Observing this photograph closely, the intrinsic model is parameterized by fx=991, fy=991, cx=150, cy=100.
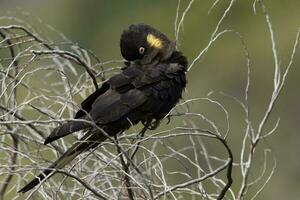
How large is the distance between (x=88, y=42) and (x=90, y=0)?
64.4 inches

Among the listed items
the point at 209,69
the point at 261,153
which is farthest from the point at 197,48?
the point at 261,153

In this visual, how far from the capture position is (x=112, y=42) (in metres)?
11.6

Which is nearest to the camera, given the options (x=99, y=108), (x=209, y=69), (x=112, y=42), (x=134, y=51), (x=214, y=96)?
(x=99, y=108)

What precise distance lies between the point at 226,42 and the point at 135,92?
732 centimetres

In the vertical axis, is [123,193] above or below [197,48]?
above

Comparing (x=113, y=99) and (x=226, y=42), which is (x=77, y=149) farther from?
(x=226, y=42)

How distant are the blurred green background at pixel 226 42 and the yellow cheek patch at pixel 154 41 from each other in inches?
176

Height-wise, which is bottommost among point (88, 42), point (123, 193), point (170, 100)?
point (88, 42)

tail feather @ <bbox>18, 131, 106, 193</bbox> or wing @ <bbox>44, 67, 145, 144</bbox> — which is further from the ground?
wing @ <bbox>44, 67, 145, 144</bbox>

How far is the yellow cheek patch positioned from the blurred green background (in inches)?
176

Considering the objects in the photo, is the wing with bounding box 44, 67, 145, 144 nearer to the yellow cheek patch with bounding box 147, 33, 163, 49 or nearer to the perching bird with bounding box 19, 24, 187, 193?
the perching bird with bounding box 19, 24, 187, 193

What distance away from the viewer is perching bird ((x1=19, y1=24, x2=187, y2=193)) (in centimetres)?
339

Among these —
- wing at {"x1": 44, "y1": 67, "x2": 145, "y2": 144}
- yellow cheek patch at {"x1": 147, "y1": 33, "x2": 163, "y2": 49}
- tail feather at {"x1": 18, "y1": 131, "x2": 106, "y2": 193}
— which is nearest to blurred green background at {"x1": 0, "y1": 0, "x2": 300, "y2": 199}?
yellow cheek patch at {"x1": 147, "y1": 33, "x2": 163, "y2": 49}

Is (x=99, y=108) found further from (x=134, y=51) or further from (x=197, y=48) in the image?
(x=197, y=48)
